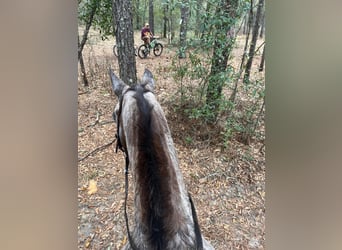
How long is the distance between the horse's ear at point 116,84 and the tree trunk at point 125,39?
0.02 metres

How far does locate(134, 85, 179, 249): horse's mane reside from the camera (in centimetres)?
169

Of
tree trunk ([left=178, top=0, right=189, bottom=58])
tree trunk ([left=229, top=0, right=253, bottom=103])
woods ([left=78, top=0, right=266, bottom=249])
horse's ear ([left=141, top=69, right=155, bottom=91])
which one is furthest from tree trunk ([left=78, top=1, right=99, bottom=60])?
tree trunk ([left=229, top=0, right=253, bottom=103])

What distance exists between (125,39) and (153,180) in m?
0.77

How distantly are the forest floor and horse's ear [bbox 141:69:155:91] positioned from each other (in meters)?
0.03

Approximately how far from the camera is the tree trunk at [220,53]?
1773 millimetres

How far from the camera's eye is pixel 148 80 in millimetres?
1762

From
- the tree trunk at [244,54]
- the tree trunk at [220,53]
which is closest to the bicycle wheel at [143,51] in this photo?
the tree trunk at [220,53]

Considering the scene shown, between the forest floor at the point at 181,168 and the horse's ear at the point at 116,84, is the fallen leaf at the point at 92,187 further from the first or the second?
the horse's ear at the point at 116,84

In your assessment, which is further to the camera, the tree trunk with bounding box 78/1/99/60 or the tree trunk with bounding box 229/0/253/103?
the tree trunk with bounding box 229/0/253/103

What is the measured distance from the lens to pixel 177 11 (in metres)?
1.75

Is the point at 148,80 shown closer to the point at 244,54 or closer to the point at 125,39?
the point at 125,39

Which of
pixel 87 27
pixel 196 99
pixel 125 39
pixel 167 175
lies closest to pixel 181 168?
pixel 167 175

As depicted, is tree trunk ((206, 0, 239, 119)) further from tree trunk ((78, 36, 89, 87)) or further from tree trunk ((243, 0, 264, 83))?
tree trunk ((78, 36, 89, 87))
